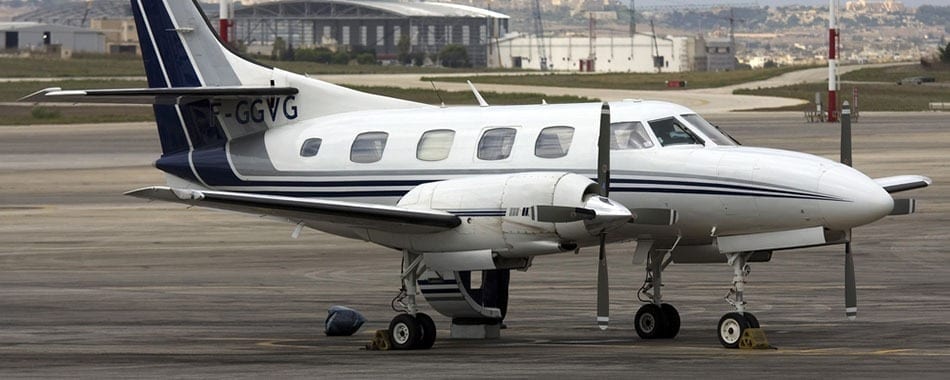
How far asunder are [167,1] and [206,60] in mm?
978

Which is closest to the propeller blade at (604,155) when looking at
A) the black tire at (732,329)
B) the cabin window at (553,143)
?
the cabin window at (553,143)

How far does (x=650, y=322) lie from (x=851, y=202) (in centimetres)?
299

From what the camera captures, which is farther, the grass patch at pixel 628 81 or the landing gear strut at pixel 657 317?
the grass patch at pixel 628 81

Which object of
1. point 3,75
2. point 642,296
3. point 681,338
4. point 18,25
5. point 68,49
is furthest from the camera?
point 18,25

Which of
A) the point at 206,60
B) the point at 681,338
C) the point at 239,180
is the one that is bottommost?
the point at 681,338

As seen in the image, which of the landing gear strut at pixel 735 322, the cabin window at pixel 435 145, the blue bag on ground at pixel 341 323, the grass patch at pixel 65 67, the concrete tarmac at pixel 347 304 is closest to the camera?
the concrete tarmac at pixel 347 304

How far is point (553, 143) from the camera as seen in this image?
1798 centimetres

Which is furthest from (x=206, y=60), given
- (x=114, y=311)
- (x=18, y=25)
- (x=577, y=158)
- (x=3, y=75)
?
(x=18, y=25)

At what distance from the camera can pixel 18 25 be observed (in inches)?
7736

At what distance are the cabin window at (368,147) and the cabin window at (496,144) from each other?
1.29 metres

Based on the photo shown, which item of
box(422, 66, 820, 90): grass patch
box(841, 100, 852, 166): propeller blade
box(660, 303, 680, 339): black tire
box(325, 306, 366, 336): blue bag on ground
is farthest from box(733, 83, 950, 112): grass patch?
box(325, 306, 366, 336): blue bag on ground

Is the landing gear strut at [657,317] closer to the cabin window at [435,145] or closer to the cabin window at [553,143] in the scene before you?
the cabin window at [553,143]

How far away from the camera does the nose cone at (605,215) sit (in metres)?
16.5

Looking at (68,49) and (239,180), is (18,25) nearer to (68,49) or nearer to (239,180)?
(68,49)
